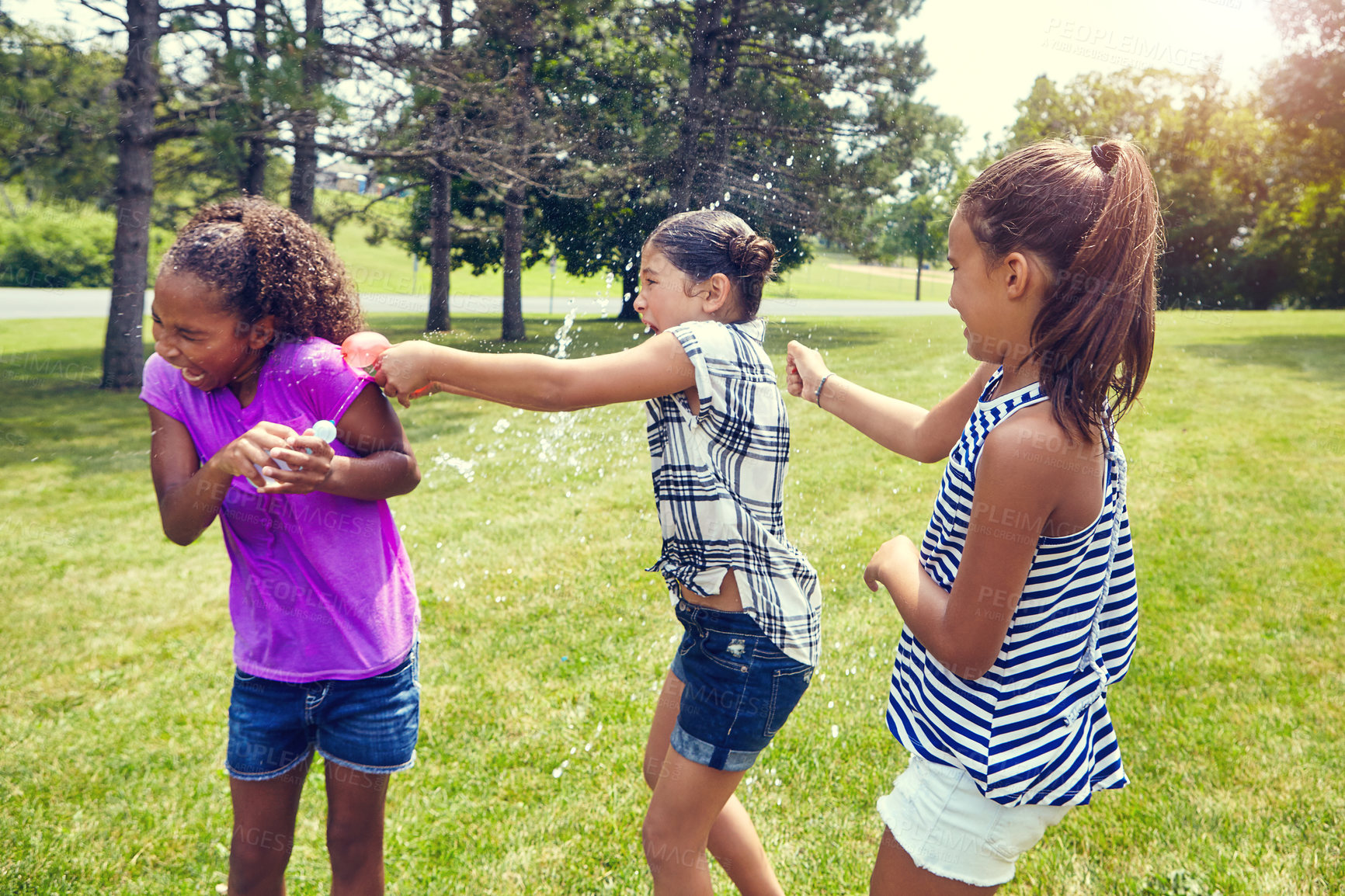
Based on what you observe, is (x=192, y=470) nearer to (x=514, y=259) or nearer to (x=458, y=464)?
(x=458, y=464)

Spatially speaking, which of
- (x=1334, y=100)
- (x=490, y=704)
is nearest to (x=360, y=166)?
(x=490, y=704)

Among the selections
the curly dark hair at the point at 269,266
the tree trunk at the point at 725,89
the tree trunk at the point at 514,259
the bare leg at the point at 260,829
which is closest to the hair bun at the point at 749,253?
the curly dark hair at the point at 269,266

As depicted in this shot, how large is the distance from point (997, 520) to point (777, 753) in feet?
7.77

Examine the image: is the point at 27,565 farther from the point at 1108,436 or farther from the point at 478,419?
the point at 1108,436

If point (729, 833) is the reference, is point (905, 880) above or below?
above

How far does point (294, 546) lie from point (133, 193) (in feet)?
39.1

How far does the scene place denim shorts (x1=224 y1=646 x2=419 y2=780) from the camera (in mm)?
1915

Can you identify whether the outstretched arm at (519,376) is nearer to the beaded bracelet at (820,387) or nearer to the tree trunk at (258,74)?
the beaded bracelet at (820,387)

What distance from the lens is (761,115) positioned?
48.1ft

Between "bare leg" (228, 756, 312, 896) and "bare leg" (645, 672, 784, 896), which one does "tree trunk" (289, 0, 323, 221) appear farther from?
"bare leg" (645, 672, 784, 896)

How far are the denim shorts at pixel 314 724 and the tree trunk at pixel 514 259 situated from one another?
21.6 feet

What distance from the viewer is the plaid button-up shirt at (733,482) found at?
72.4 inches

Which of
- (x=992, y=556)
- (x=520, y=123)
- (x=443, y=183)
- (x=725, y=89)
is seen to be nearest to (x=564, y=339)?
(x=520, y=123)

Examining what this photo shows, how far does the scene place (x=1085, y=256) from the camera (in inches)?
53.4
